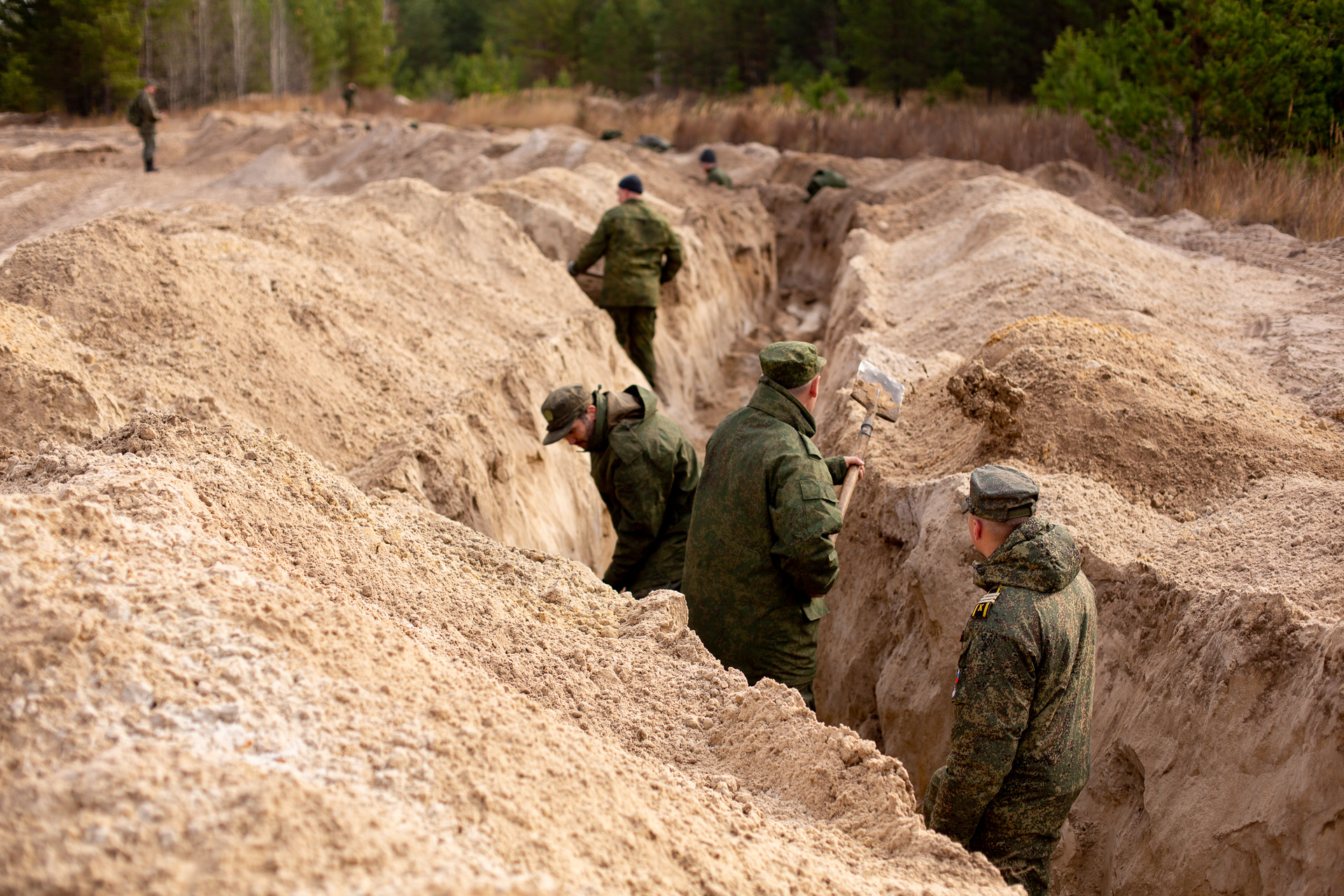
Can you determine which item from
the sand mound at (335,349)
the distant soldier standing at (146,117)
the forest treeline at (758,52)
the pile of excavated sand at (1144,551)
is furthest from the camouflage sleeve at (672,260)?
the distant soldier standing at (146,117)

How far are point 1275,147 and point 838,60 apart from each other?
2521 centimetres

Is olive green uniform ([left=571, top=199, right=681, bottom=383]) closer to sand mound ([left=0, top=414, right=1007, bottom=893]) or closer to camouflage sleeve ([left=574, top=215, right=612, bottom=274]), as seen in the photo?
camouflage sleeve ([left=574, top=215, right=612, bottom=274])

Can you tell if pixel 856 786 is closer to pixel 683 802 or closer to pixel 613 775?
pixel 683 802

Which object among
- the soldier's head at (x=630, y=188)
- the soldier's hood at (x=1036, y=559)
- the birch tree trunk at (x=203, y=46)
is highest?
the birch tree trunk at (x=203, y=46)

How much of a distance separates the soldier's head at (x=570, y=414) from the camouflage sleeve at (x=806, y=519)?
4.48ft

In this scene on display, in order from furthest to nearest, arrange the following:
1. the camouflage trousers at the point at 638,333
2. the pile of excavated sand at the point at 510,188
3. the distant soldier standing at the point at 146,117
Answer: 1. the distant soldier standing at the point at 146,117
2. the pile of excavated sand at the point at 510,188
3. the camouflage trousers at the point at 638,333

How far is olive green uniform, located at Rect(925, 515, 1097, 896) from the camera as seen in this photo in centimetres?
288

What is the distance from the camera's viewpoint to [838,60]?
35.8 meters

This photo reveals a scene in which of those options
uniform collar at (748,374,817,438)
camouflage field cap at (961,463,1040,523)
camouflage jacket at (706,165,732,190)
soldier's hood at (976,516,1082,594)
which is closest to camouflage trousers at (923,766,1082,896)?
soldier's hood at (976,516,1082,594)

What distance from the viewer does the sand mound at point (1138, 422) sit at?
4684 mm

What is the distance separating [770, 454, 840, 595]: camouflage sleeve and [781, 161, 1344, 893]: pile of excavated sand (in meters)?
0.89

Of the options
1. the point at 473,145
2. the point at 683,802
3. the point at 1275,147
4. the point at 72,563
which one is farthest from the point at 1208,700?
the point at 473,145

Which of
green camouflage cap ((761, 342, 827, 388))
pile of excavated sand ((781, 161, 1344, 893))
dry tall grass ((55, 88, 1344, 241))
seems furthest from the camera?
dry tall grass ((55, 88, 1344, 241))

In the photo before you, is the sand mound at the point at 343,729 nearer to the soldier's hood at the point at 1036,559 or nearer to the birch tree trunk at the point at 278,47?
the soldier's hood at the point at 1036,559
